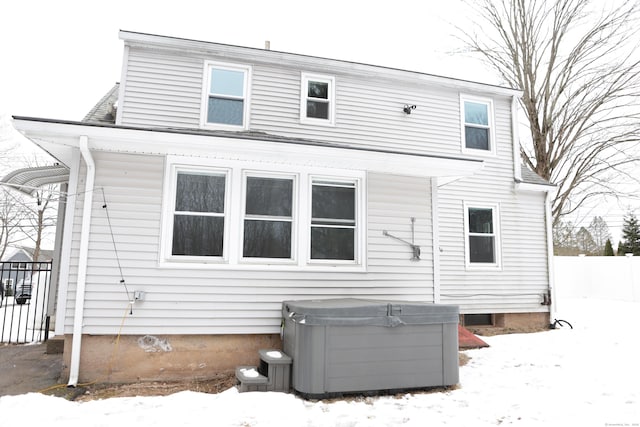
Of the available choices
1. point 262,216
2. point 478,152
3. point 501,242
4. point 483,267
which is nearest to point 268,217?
point 262,216

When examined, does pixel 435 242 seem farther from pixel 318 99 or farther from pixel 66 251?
pixel 66 251

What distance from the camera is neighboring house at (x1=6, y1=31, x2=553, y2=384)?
471 cm

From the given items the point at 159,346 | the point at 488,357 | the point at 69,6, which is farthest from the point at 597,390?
the point at 69,6

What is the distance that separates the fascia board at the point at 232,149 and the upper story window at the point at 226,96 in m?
2.25

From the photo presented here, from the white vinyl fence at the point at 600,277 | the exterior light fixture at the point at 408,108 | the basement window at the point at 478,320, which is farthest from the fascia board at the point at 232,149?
the white vinyl fence at the point at 600,277

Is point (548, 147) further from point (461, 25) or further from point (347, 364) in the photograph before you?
point (347, 364)

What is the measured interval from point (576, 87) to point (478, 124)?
7.86 metres

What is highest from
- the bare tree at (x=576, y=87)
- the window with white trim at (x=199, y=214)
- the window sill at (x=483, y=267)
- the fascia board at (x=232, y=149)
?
the bare tree at (x=576, y=87)

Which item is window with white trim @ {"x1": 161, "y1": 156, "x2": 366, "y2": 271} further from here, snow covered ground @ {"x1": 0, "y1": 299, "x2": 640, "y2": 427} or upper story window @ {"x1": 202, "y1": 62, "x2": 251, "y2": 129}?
upper story window @ {"x1": 202, "y1": 62, "x2": 251, "y2": 129}

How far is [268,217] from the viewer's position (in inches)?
214

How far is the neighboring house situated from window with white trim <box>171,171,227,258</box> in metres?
0.02

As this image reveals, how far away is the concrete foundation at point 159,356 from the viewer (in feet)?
15.1

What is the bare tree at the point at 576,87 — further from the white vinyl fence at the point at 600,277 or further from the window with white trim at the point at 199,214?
the window with white trim at the point at 199,214

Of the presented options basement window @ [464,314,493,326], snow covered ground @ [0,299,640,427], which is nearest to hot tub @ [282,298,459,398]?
snow covered ground @ [0,299,640,427]
